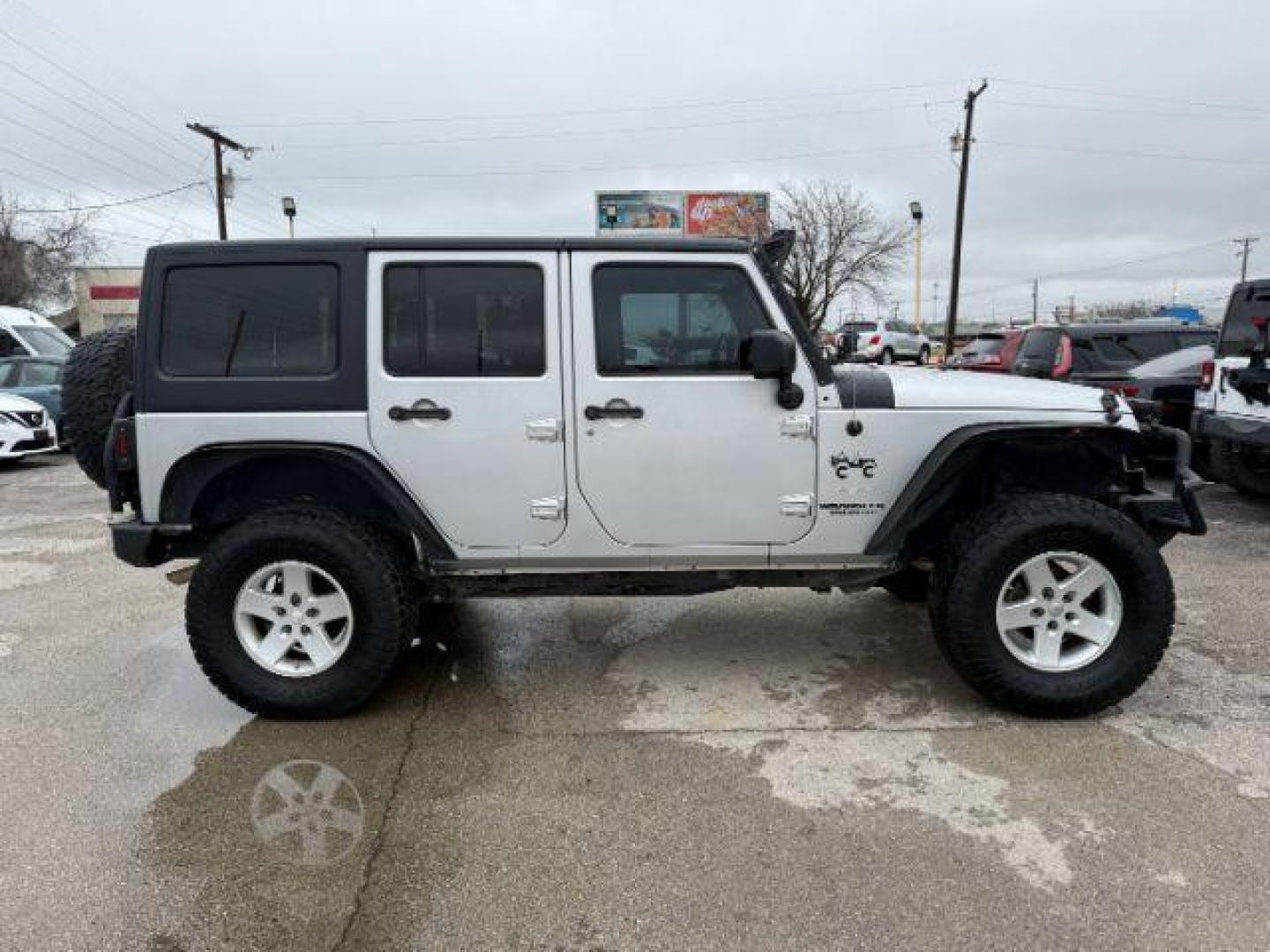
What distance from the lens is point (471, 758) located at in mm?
3488

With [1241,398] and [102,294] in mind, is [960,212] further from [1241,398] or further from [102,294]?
[102,294]

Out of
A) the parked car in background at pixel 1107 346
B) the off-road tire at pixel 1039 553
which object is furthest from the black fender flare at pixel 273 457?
the parked car in background at pixel 1107 346

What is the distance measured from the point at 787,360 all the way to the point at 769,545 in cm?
80

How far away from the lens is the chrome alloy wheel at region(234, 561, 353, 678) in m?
3.76

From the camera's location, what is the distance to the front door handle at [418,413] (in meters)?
3.66

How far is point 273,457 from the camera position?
379 centimetres

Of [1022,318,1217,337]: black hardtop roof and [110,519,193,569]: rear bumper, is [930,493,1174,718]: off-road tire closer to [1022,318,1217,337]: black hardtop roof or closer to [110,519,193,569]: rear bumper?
[110,519,193,569]: rear bumper

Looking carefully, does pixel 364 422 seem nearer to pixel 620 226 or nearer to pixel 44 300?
pixel 620 226

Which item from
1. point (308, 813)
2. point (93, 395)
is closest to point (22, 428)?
point (93, 395)

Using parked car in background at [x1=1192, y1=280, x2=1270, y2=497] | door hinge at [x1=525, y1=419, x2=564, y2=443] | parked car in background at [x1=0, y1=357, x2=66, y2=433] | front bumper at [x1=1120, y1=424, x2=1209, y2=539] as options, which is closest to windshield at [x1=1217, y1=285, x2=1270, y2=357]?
parked car in background at [x1=1192, y1=280, x2=1270, y2=497]

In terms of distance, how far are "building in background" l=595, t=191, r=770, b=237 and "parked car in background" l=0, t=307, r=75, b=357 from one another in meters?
23.0

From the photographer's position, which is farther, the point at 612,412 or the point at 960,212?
the point at 960,212

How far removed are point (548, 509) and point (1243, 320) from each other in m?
6.59

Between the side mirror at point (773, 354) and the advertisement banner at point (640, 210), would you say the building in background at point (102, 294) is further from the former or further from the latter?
the side mirror at point (773, 354)
